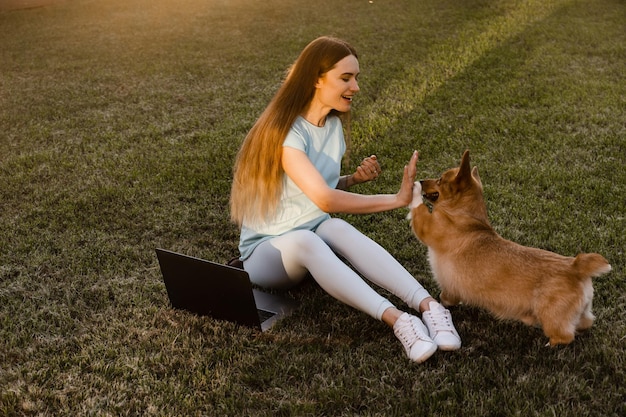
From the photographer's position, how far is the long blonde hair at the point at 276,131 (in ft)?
8.72

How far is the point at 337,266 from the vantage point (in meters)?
2.52

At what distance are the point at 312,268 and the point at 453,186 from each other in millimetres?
→ 662

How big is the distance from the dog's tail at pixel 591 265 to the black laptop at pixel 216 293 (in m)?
1.16

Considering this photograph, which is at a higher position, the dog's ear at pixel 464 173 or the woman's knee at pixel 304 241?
the dog's ear at pixel 464 173

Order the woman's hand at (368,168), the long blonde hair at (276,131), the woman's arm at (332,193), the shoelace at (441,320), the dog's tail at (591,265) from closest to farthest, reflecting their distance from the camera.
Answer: the dog's tail at (591,265), the shoelace at (441,320), the woman's arm at (332,193), the long blonde hair at (276,131), the woman's hand at (368,168)

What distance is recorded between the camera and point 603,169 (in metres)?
4.17

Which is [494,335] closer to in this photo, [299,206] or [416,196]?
[416,196]

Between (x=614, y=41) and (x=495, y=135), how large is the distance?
3.46 m

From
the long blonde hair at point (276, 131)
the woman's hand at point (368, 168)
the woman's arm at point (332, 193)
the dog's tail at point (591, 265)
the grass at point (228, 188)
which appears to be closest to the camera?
the dog's tail at point (591, 265)

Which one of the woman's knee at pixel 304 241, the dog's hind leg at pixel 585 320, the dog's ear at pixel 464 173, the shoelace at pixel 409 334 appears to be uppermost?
the dog's ear at pixel 464 173

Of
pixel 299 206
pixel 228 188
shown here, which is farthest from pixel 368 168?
pixel 228 188

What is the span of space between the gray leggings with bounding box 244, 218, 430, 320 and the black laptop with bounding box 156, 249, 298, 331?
0.15m

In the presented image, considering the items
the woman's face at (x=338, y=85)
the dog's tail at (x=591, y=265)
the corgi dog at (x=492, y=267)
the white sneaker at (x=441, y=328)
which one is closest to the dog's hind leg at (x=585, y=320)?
the corgi dog at (x=492, y=267)

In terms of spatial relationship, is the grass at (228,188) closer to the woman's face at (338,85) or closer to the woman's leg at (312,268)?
the woman's leg at (312,268)
